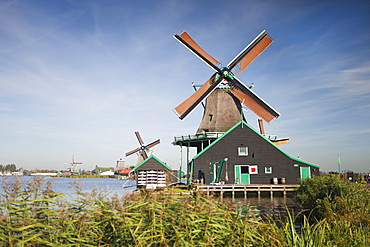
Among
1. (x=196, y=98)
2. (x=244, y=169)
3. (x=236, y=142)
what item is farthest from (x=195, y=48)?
(x=244, y=169)

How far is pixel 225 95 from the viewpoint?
32.0 metres

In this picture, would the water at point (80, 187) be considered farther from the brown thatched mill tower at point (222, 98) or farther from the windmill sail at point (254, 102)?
the windmill sail at point (254, 102)

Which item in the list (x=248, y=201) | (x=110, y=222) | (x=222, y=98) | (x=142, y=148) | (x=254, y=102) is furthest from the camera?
(x=142, y=148)

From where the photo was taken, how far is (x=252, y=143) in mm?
27688

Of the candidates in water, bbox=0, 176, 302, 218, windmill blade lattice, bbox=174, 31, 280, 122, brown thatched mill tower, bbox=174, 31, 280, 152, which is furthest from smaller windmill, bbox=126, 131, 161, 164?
water, bbox=0, 176, 302, 218

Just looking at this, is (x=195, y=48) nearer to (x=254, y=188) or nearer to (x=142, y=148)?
(x=254, y=188)

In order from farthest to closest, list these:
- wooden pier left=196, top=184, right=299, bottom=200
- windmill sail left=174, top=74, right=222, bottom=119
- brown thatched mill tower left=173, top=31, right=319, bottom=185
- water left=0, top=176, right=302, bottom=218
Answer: windmill sail left=174, top=74, right=222, bottom=119 < brown thatched mill tower left=173, top=31, right=319, bottom=185 < wooden pier left=196, top=184, right=299, bottom=200 < water left=0, top=176, right=302, bottom=218

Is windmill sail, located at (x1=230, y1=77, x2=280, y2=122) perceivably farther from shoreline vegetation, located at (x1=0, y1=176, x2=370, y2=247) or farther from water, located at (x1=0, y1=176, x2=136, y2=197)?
shoreline vegetation, located at (x1=0, y1=176, x2=370, y2=247)

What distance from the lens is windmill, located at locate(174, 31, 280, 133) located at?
28.9 m

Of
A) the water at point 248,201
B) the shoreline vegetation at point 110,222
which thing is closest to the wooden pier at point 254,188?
the water at point 248,201

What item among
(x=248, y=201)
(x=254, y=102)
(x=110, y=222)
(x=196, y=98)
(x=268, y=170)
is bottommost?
(x=248, y=201)

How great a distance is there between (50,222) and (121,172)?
11138 cm

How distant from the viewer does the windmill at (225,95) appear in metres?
28.9

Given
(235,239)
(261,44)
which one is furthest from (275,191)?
(235,239)
